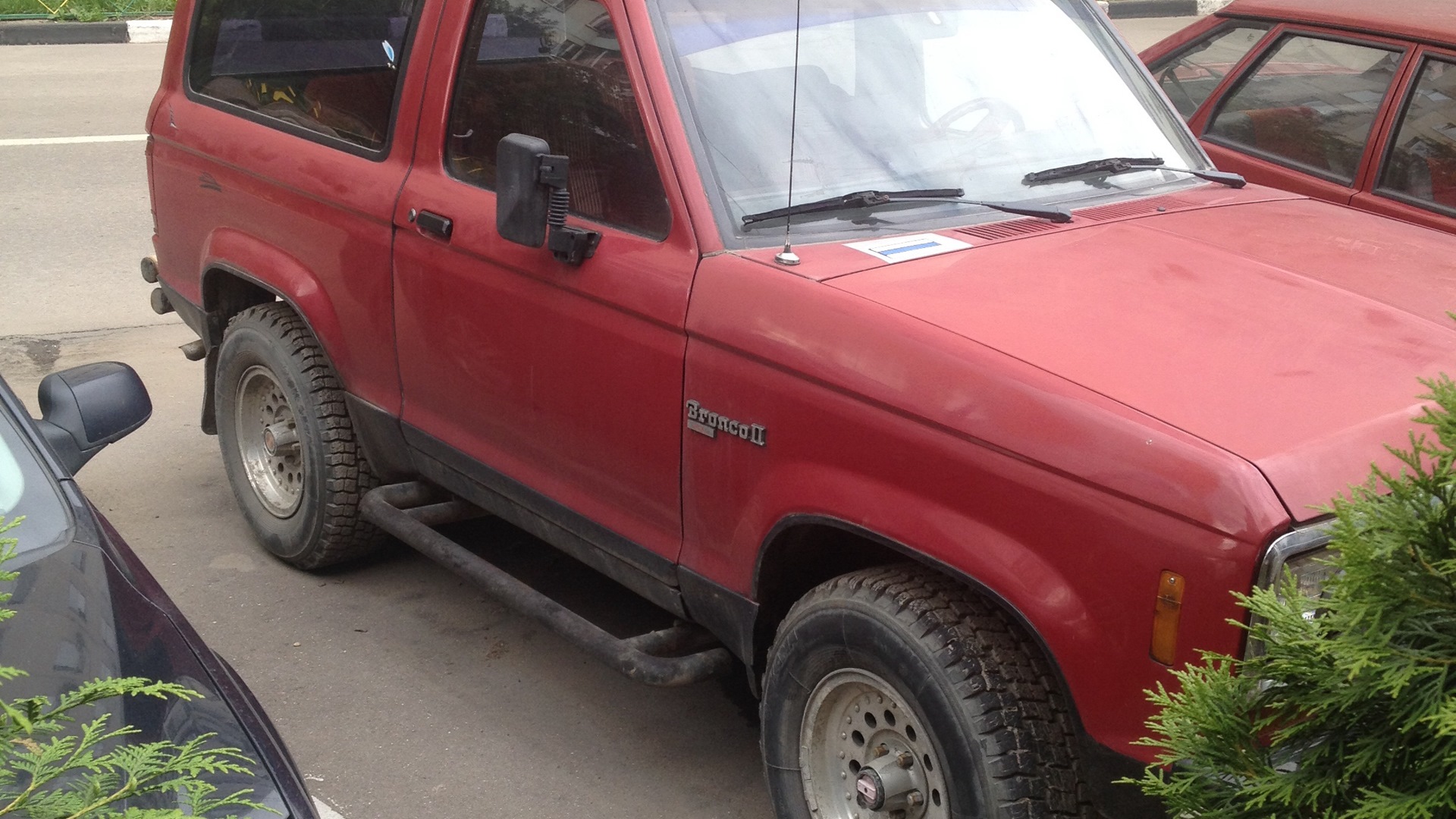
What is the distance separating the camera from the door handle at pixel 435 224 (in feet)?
12.6

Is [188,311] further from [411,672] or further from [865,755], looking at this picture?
[865,755]

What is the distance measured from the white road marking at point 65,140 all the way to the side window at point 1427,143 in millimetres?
8768

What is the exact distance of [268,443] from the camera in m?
4.89

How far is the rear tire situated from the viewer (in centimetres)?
457

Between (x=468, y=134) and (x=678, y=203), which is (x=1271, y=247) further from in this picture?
(x=468, y=134)

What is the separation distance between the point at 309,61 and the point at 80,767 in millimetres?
3057

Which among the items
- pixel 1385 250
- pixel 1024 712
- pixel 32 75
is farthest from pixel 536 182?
pixel 32 75

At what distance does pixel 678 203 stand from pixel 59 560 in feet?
4.78

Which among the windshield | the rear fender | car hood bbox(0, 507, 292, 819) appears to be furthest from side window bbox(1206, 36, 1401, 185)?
car hood bbox(0, 507, 292, 819)

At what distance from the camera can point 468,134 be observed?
392 cm

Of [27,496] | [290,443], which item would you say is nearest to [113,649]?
[27,496]

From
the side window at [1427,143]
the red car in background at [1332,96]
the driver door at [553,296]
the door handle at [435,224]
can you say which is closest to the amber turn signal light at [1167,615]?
the driver door at [553,296]

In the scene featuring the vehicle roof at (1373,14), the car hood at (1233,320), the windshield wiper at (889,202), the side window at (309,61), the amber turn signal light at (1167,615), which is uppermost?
the vehicle roof at (1373,14)

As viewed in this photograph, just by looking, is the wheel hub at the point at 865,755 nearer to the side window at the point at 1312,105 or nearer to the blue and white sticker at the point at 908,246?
the blue and white sticker at the point at 908,246
